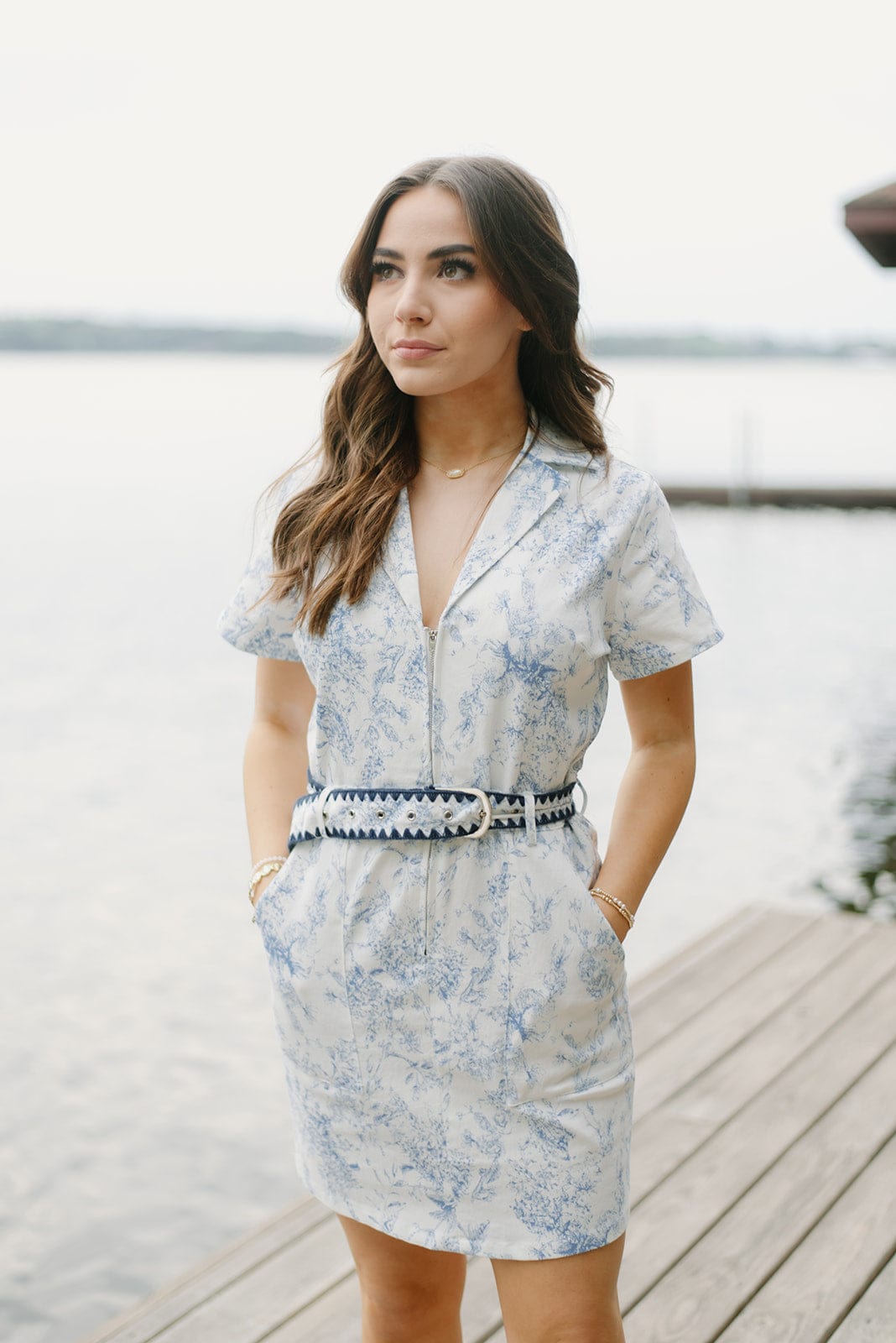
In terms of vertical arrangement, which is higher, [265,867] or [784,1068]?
[265,867]

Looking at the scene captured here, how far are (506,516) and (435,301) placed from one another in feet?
0.71

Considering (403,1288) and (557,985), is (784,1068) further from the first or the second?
(557,985)

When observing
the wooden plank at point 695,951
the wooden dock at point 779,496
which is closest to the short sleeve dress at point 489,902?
the wooden plank at point 695,951

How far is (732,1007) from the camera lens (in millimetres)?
3521

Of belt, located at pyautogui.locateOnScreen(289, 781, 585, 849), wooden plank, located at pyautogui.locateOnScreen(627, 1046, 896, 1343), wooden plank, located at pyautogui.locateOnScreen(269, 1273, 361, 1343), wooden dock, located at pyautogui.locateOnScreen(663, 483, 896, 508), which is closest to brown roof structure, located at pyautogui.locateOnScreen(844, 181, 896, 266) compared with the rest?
wooden plank, located at pyautogui.locateOnScreen(627, 1046, 896, 1343)

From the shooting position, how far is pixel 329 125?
1628 inches

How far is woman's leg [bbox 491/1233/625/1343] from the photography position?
139 centimetres

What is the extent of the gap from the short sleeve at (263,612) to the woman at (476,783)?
1.7 inches

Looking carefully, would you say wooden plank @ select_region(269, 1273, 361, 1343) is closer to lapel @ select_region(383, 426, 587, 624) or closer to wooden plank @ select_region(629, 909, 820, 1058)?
wooden plank @ select_region(629, 909, 820, 1058)

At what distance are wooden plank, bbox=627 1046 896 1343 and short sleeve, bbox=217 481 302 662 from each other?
1237 millimetres

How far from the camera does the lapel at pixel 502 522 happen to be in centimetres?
143

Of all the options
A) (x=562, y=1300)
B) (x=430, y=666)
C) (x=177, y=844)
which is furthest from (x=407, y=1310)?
(x=177, y=844)

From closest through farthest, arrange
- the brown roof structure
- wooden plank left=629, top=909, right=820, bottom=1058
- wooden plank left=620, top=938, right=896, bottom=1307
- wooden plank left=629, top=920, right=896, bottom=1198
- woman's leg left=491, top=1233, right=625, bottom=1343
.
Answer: woman's leg left=491, top=1233, right=625, bottom=1343 → wooden plank left=620, top=938, right=896, bottom=1307 → wooden plank left=629, top=920, right=896, bottom=1198 → wooden plank left=629, top=909, right=820, bottom=1058 → the brown roof structure

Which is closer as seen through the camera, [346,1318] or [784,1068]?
[346,1318]
